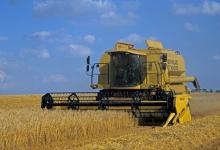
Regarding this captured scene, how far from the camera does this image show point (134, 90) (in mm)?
18562

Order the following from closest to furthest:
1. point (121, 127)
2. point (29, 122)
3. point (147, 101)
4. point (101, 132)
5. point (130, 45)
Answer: point (29, 122)
point (101, 132)
point (121, 127)
point (147, 101)
point (130, 45)

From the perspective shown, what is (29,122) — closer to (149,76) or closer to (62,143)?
(62,143)

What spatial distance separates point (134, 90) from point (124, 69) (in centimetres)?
99

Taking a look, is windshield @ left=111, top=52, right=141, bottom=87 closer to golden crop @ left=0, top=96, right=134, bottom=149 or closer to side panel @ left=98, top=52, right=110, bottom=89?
side panel @ left=98, top=52, right=110, bottom=89

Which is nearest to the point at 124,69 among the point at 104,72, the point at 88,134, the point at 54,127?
the point at 104,72

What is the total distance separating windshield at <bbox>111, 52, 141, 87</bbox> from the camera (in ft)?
61.1

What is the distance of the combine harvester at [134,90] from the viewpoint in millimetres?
16562

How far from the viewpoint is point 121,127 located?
14773mm

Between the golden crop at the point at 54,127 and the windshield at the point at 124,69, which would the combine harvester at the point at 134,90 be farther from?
the golden crop at the point at 54,127

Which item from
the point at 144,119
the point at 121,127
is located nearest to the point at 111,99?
the point at 144,119

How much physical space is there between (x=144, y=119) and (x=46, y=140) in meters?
6.56

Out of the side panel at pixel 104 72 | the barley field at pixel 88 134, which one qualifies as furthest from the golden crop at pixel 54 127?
the side panel at pixel 104 72

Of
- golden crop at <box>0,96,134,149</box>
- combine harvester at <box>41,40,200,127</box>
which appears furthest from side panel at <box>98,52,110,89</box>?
golden crop at <box>0,96,134,149</box>

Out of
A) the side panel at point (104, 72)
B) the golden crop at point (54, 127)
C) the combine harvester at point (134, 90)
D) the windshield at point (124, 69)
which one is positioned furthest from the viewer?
the side panel at point (104, 72)
